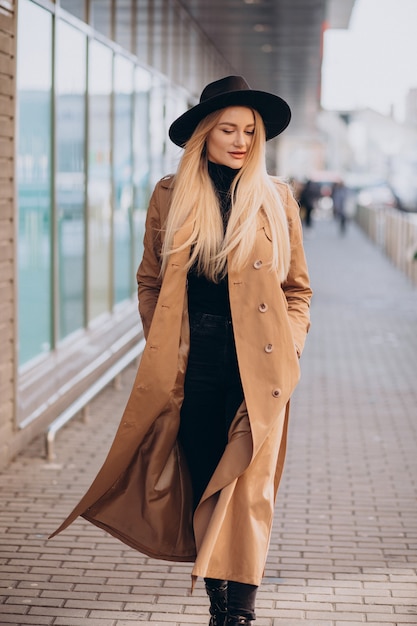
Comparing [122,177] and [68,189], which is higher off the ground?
[122,177]

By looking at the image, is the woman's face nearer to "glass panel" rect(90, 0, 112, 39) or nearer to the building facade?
the building facade

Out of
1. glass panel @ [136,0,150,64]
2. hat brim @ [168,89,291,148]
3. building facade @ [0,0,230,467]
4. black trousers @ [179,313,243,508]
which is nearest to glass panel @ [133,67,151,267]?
building facade @ [0,0,230,467]

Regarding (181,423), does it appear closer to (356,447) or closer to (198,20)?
(356,447)

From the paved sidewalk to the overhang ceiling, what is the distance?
21.2 feet

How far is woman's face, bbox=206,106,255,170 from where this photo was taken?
12.3 ft

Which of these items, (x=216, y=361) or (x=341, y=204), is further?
(x=341, y=204)

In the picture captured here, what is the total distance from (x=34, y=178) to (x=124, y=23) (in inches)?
163

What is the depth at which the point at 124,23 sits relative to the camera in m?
11.5

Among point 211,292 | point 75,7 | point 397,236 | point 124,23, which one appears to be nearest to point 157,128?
point 124,23

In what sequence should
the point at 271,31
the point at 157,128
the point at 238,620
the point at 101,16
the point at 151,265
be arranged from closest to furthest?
the point at 238,620
the point at 151,265
the point at 101,16
the point at 157,128
the point at 271,31

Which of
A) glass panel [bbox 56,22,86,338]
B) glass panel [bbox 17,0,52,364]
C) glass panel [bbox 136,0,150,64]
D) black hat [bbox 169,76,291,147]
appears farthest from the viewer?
glass panel [bbox 136,0,150,64]

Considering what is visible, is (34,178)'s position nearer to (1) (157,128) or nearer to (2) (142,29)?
(2) (142,29)

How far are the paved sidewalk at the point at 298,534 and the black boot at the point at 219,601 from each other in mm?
438

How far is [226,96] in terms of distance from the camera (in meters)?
3.73
